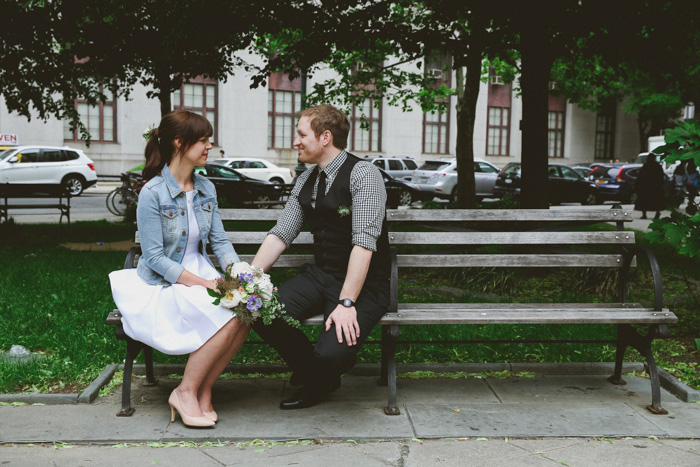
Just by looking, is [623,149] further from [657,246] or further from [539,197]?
[539,197]

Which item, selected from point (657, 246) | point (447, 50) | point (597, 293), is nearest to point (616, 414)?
point (597, 293)

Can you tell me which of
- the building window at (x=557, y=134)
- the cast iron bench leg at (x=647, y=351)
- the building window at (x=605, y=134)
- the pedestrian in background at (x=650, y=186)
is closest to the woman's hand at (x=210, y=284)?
the cast iron bench leg at (x=647, y=351)

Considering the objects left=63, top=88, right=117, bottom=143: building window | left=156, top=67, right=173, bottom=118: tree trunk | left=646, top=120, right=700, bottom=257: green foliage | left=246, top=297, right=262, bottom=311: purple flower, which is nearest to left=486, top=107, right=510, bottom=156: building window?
left=63, top=88, right=117, bottom=143: building window

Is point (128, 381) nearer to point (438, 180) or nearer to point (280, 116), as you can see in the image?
point (438, 180)

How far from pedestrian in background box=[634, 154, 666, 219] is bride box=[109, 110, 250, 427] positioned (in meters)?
16.3

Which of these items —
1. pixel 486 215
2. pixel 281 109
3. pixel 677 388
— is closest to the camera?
pixel 677 388

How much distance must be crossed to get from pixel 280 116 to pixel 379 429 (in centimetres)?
3785

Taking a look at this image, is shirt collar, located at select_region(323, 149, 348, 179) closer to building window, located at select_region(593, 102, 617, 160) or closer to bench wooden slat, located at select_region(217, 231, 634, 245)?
bench wooden slat, located at select_region(217, 231, 634, 245)

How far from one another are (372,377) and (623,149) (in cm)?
5146

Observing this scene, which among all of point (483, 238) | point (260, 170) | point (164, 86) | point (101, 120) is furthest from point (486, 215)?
point (101, 120)

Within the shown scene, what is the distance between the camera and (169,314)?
3986 millimetres

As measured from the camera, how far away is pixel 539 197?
9094mm

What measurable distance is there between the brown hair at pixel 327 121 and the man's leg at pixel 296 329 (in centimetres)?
83

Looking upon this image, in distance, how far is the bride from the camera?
3951 mm
